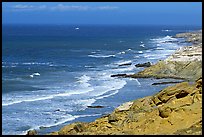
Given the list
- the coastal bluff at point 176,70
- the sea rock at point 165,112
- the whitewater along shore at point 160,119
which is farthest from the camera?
the coastal bluff at point 176,70

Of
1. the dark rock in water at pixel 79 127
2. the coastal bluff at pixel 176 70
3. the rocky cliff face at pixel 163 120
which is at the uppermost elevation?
the rocky cliff face at pixel 163 120

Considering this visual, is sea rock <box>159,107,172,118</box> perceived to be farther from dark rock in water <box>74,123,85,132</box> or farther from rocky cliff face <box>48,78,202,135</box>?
dark rock in water <box>74,123,85,132</box>

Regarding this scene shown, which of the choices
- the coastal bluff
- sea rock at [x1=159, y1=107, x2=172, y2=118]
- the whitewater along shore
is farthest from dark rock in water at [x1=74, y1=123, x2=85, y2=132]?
the coastal bluff

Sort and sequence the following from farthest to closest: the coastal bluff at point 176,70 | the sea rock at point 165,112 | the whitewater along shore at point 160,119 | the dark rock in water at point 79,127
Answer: the coastal bluff at point 176,70
the dark rock in water at point 79,127
the sea rock at point 165,112
the whitewater along shore at point 160,119

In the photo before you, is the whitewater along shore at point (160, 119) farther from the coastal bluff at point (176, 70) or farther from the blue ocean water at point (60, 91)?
the coastal bluff at point (176, 70)

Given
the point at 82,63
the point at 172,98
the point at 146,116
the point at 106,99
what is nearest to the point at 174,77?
the point at 106,99

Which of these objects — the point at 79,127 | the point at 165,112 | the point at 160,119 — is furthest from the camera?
the point at 79,127

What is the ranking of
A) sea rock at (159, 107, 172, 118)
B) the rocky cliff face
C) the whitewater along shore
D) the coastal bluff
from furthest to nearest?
the coastal bluff
sea rock at (159, 107, 172, 118)
the rocky cliff face
the whitewater along shore

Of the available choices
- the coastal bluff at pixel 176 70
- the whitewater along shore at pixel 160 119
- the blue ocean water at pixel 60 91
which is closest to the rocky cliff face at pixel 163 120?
the whitewater along shore at pixel 160 119

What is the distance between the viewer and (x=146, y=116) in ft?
61.8

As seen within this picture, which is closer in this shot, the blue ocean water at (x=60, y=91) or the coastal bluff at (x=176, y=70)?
the blue ocean water at (x=60, y=91)

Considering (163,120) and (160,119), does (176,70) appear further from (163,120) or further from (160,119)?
(163,120)

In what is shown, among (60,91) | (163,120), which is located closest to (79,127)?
(163,120)

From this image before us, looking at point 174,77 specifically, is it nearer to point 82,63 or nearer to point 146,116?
point 82,63
